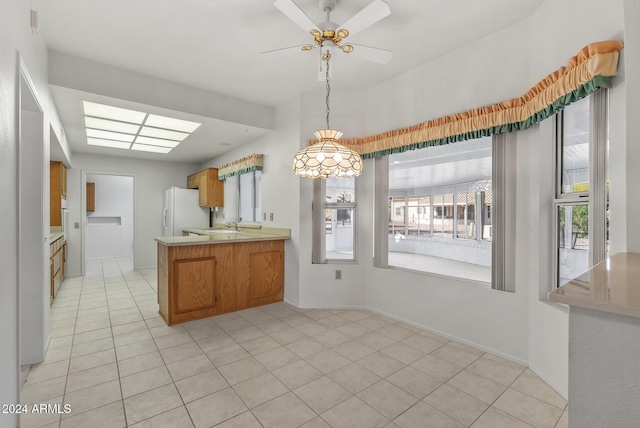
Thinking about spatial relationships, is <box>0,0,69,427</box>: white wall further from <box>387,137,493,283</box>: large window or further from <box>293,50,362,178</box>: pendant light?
<box>387,137,493,283</box>: large window

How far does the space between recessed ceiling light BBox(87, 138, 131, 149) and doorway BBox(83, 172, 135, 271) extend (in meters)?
2.39

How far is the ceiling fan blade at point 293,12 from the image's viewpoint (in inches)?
65.1

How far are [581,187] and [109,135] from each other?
5490mm

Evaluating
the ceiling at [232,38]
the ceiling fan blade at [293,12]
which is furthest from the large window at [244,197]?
the ceiling fan blade at [293,12]

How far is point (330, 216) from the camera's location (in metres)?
3.61

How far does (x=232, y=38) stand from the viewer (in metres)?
2.48

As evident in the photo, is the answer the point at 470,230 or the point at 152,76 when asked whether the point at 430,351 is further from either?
the point at 152,76

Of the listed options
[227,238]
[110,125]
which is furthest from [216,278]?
[110,125]

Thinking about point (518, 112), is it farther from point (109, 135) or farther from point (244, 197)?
point (109, 135)

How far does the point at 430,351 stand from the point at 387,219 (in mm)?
1383

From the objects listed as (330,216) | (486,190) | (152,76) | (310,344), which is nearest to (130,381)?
(310,344)

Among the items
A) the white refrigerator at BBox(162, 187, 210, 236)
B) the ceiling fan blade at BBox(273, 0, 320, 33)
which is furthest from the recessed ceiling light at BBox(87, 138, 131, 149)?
the ceiling fan blade at BBox(273, 0, 320, 33)

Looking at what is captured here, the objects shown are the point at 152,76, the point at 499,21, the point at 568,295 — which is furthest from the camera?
the point at 152,76

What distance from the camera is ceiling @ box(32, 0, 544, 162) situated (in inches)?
83.5
